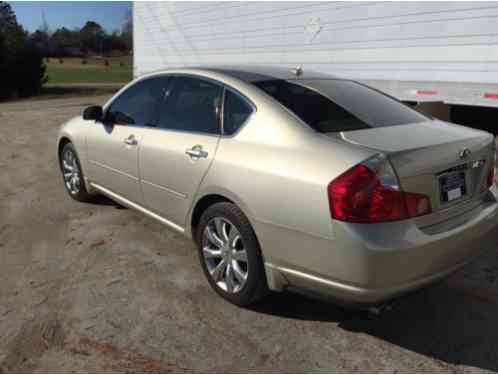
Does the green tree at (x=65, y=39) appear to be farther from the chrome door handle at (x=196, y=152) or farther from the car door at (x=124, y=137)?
the chrome door handle at (x=196, y=152)

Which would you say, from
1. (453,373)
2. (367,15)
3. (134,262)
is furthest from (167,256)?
(367,15)

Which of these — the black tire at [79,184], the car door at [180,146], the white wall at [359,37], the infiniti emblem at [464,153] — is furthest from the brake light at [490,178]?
the black tire at [79,184]

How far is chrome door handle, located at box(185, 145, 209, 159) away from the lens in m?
3.24

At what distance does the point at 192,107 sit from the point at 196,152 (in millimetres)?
484

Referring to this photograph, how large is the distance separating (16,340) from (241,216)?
4.98 feet

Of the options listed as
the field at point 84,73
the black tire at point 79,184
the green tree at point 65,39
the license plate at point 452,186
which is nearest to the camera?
the license plate at point 452,186

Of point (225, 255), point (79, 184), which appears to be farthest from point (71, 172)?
point (225, 255)

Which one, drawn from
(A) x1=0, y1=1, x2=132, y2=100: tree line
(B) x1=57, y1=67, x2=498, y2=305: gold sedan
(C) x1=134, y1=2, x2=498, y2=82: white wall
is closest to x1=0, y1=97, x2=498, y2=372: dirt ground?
(B) x1=57, y1=67, x2=498, y2=305: gold sedan

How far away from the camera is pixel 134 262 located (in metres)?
3.88

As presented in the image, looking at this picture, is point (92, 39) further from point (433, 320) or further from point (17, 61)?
point (433, 320)

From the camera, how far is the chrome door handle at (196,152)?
324 cm

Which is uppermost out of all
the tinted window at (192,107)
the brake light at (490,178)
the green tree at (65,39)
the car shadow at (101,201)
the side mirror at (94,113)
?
the green tree at (65,39)

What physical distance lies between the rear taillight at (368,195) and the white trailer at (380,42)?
432 centimetres

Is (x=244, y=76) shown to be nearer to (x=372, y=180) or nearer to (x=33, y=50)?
(x=372, y=180)
